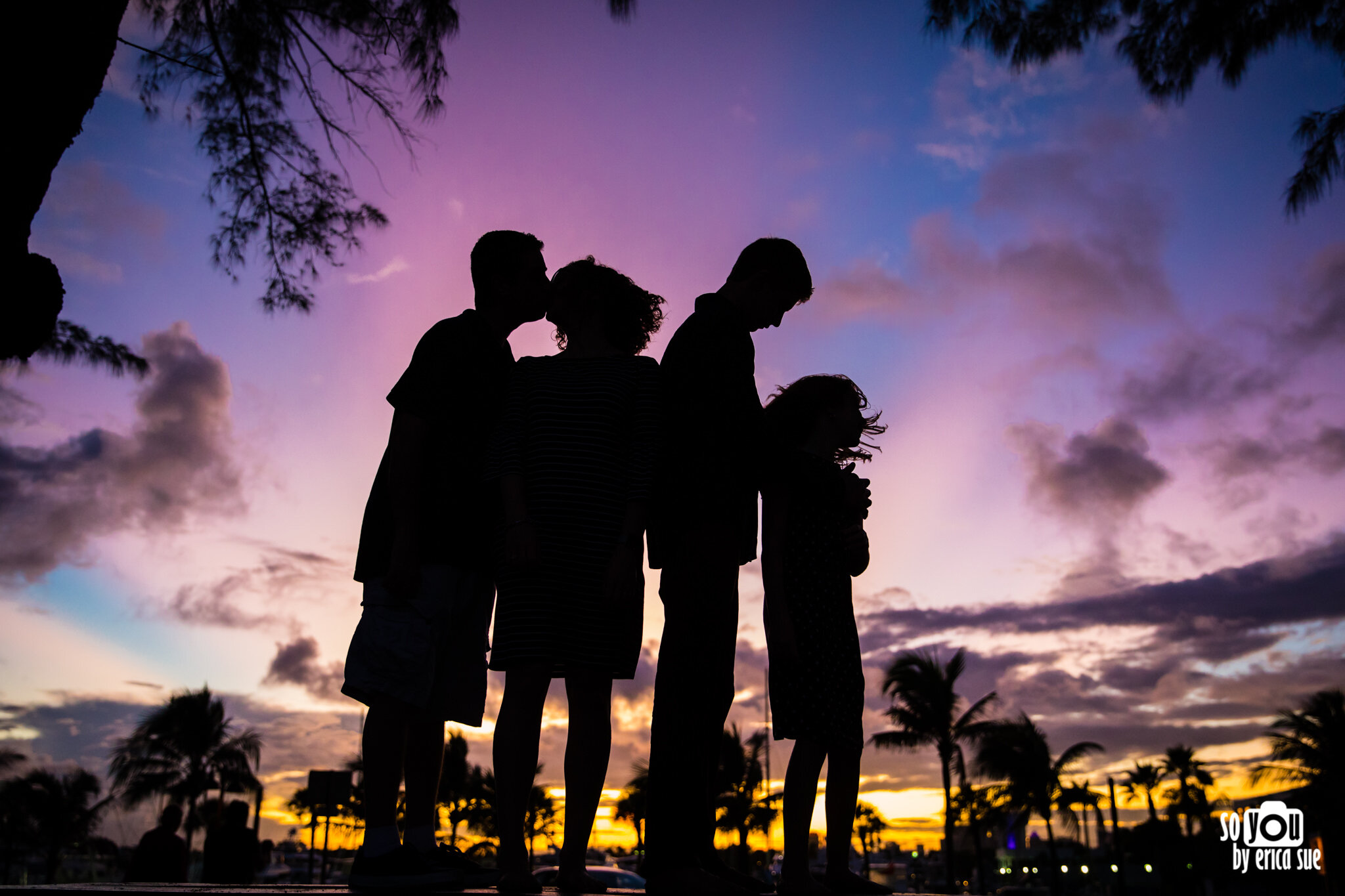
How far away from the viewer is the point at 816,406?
3359 millimetres

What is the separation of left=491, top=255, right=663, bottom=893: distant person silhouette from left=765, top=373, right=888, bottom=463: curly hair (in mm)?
825

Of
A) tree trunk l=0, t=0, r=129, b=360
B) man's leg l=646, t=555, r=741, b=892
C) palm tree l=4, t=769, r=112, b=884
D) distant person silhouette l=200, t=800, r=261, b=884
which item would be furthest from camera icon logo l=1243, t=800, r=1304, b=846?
palm tree l=4, t=769, r=112, b=884

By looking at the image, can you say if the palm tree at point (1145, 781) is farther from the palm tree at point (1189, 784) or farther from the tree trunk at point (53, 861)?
the tree trunk at point (53, 861)

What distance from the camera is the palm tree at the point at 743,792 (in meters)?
37.8

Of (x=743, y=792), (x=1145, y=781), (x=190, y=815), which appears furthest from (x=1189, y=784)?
(x=190, y=815)

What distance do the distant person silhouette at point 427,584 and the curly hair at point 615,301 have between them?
0.31 meters

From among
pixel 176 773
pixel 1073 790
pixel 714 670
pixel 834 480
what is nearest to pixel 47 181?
pixel 714 670

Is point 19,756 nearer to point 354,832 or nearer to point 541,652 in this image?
point 354,832

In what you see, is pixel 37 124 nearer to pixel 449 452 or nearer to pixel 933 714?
pixel 449 452

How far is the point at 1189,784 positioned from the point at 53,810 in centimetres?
7474

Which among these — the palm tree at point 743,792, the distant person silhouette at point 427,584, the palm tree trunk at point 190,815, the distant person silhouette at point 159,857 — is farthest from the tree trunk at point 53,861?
the distant person silhouette at point 427,584

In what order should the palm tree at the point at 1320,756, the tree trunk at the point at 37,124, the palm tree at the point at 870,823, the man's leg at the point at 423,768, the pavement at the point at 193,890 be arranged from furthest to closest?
the palm tree at the point at 870,823, the palm tree at the point at 1320,756, the man's leg at the point at 423,768, the tree trunk at the point at 37,124, the pavement at the point at 193,890

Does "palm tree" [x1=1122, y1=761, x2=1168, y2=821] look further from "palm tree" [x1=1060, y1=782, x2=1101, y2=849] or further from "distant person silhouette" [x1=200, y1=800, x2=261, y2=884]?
"distant person silhouette" [x1=200, y1=800, x2=261, y2=884]
